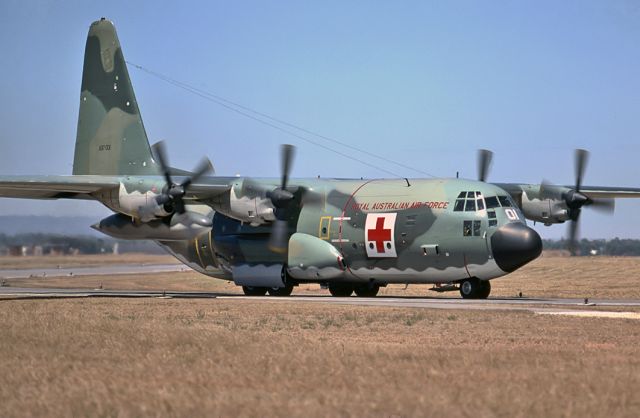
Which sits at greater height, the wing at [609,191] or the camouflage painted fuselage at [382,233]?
the wing at [609,191]

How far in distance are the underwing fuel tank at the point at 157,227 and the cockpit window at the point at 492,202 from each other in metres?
12.2

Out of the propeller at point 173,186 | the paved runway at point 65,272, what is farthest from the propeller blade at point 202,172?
the paved runway at point 65,272

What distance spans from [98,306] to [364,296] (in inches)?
469

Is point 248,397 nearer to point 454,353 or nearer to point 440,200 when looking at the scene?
point 454,353

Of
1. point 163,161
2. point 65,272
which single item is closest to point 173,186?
point 163,161

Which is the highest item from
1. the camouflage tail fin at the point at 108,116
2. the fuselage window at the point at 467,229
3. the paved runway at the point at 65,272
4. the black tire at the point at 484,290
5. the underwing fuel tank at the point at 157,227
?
the camouflage tail fin at the point at 108,116

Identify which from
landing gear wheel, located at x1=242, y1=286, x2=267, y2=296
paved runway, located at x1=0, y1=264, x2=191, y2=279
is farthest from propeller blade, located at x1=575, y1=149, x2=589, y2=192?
paved runway, located at x1=0, y1=264, x2=191, y2=279

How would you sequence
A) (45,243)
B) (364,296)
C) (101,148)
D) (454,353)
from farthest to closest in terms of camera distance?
(45,243) → (101,148) → (364,296) → (454,353)

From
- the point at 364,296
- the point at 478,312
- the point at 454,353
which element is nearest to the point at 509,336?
the point at 454,353

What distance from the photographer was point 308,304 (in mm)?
32594

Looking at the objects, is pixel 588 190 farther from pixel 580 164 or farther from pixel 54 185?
pixel 54 185

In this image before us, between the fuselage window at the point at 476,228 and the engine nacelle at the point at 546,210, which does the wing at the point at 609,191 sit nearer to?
the engine nacelle at the point at 546,210

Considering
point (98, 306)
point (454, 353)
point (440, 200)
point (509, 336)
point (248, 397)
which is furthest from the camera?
point (440, 200)

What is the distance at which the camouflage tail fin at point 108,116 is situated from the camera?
43.4 m
